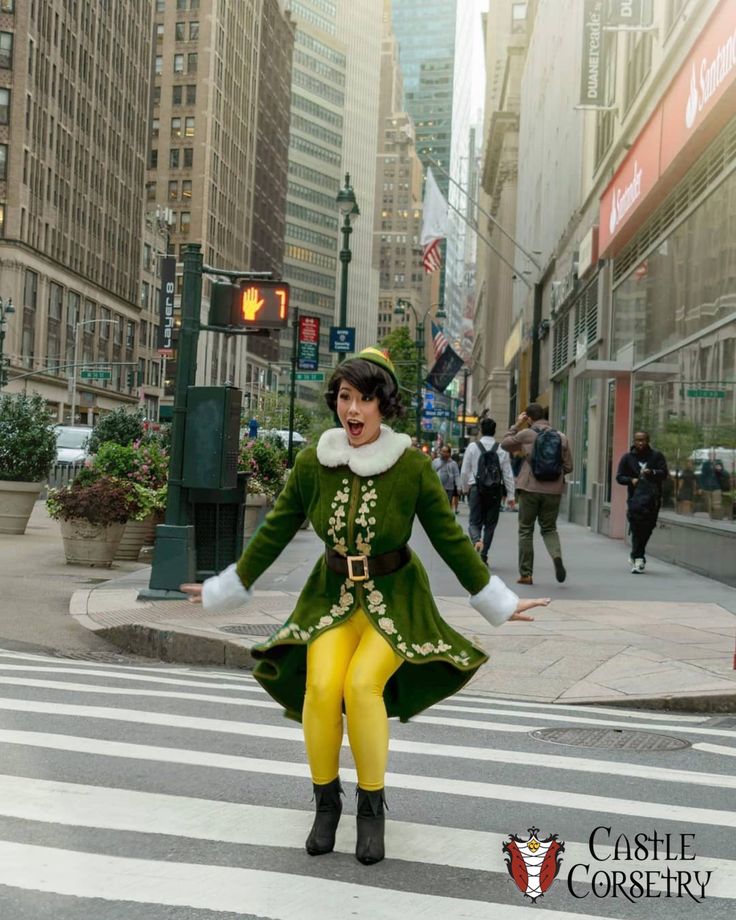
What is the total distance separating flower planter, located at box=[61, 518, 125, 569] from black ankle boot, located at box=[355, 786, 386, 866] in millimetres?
12298

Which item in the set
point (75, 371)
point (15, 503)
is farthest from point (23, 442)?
point (75, 371)

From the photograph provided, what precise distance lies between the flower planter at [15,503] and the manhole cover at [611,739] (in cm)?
1535

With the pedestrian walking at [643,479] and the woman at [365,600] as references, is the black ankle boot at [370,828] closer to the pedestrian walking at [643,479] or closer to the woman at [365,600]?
the woman at [365,600]

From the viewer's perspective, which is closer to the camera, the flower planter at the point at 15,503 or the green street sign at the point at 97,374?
the flower planter at the point at 15,503

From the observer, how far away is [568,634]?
10.5m

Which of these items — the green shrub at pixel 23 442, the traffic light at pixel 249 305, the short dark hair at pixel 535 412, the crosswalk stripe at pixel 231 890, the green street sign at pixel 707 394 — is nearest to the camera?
the crosswalk stripe at pixel 231 890

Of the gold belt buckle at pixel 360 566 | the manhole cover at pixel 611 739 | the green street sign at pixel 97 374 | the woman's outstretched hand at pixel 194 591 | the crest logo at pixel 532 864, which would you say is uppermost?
the green street sign at pixel 97 374

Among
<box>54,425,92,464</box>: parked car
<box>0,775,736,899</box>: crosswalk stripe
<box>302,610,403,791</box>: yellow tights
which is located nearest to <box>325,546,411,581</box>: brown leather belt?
<box>302,610,403,791</box>: yellow tights

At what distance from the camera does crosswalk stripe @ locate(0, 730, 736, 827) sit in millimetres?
5176

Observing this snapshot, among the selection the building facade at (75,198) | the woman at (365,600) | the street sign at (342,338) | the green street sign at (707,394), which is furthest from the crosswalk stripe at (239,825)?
the building facade at (75,198)

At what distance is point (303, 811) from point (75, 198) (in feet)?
297

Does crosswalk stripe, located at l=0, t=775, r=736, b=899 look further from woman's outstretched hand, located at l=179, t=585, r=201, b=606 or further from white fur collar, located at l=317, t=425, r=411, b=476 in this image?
white fur collar, located at l=317, t=425, r=411, b=476

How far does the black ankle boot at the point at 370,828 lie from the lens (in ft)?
14.1

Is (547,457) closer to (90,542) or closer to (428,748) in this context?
(90,542)
